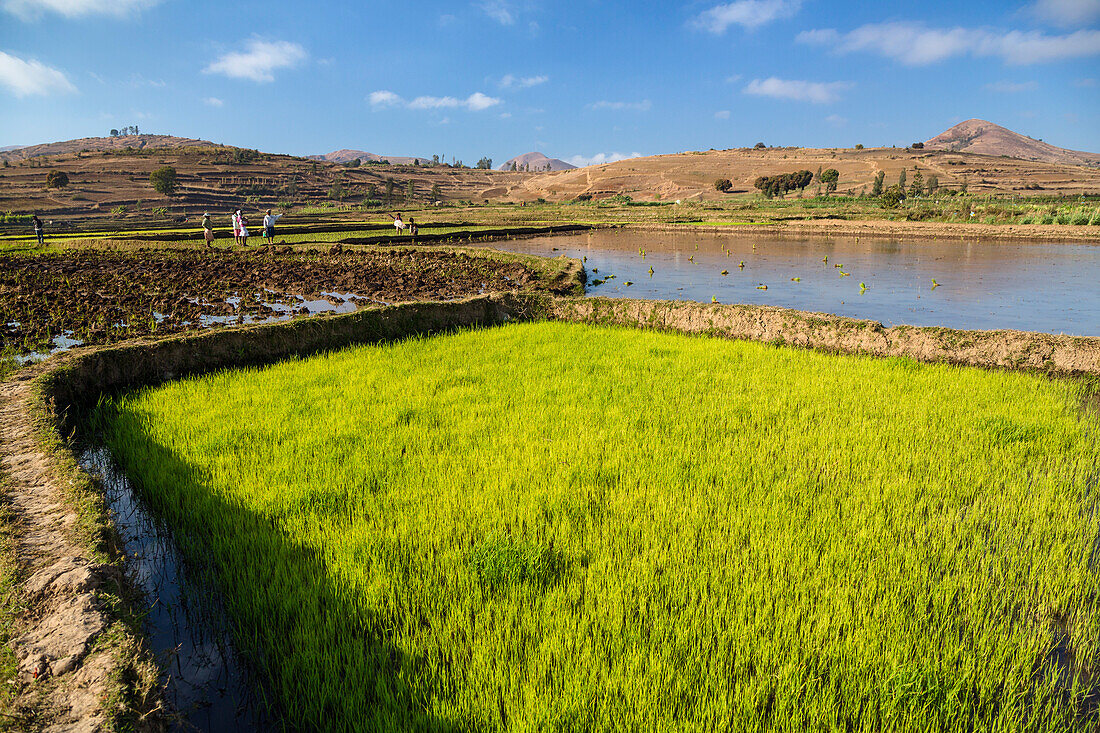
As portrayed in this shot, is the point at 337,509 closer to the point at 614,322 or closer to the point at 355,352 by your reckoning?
the point at 355,352

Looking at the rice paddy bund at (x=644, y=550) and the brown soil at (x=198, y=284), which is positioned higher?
the brown soil at (x=198, y=284)

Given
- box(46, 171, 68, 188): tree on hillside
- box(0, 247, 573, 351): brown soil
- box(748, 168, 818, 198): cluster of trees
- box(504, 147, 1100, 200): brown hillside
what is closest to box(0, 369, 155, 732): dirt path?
box(0, 247, 573, 351): brown soil

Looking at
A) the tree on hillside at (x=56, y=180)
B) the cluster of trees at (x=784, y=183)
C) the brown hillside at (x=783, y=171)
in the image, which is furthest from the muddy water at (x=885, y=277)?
the tree on hillside at (x=56, y=180)

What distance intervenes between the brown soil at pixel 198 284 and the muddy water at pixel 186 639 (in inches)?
263

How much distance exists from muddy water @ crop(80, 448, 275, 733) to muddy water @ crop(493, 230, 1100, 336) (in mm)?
11685

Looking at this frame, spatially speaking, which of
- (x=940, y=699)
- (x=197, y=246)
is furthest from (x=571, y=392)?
(x=197, y=246)

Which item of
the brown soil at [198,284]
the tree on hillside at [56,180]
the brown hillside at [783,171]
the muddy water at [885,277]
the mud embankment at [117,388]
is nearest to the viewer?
the mud embankment at [117,388]

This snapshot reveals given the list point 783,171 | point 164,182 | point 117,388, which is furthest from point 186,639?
point 783,171

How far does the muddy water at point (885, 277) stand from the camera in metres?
11.2

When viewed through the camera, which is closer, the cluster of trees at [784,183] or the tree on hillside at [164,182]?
the tree on hillside at [164,182]

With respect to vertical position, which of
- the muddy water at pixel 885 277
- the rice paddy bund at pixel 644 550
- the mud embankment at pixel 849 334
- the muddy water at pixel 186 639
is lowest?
the muddy water at pixel 186 639

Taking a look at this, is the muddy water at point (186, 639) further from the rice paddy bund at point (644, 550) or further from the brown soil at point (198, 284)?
the brown soil at point (198, 284)

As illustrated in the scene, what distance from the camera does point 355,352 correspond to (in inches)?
323

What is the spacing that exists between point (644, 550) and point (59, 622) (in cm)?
294
